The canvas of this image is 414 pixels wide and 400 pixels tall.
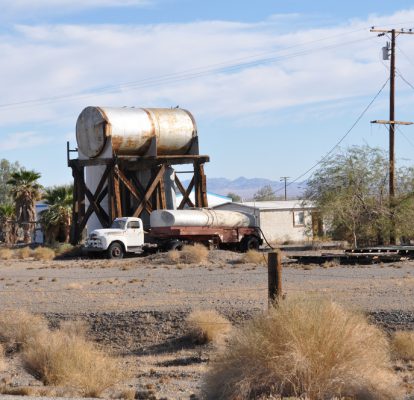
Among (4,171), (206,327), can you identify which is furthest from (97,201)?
(4,171)

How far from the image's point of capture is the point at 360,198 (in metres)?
47.1

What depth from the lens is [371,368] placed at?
12.3 metres

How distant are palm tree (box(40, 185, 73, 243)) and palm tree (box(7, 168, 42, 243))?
367 cm

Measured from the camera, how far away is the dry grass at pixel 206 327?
726 inches

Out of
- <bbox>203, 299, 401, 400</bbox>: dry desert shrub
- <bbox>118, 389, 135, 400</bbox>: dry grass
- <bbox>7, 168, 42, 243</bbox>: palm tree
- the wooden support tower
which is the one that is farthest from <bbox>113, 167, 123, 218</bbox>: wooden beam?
<bbox>203, 299, 401, 400</bbox>: dry desert shrub

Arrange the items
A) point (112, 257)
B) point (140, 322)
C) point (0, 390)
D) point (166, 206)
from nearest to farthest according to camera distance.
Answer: point (0, 390) < point (140, 322) < point (112, 257) < point (166, 206)

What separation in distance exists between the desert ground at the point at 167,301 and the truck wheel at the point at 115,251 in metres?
5.17

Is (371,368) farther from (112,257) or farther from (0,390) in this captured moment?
(112,257)

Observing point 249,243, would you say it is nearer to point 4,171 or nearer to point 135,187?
point 135,187

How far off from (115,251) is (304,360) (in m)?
31.0

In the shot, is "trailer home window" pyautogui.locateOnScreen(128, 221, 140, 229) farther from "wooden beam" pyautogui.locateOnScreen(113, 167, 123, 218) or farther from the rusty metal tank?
the rusty metal tank

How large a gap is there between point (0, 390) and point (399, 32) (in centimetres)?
3807

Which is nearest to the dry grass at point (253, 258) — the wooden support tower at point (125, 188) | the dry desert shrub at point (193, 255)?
the dry desert shrub at point (193, 255)

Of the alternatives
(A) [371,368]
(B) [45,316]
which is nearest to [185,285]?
(B) [45,316]
